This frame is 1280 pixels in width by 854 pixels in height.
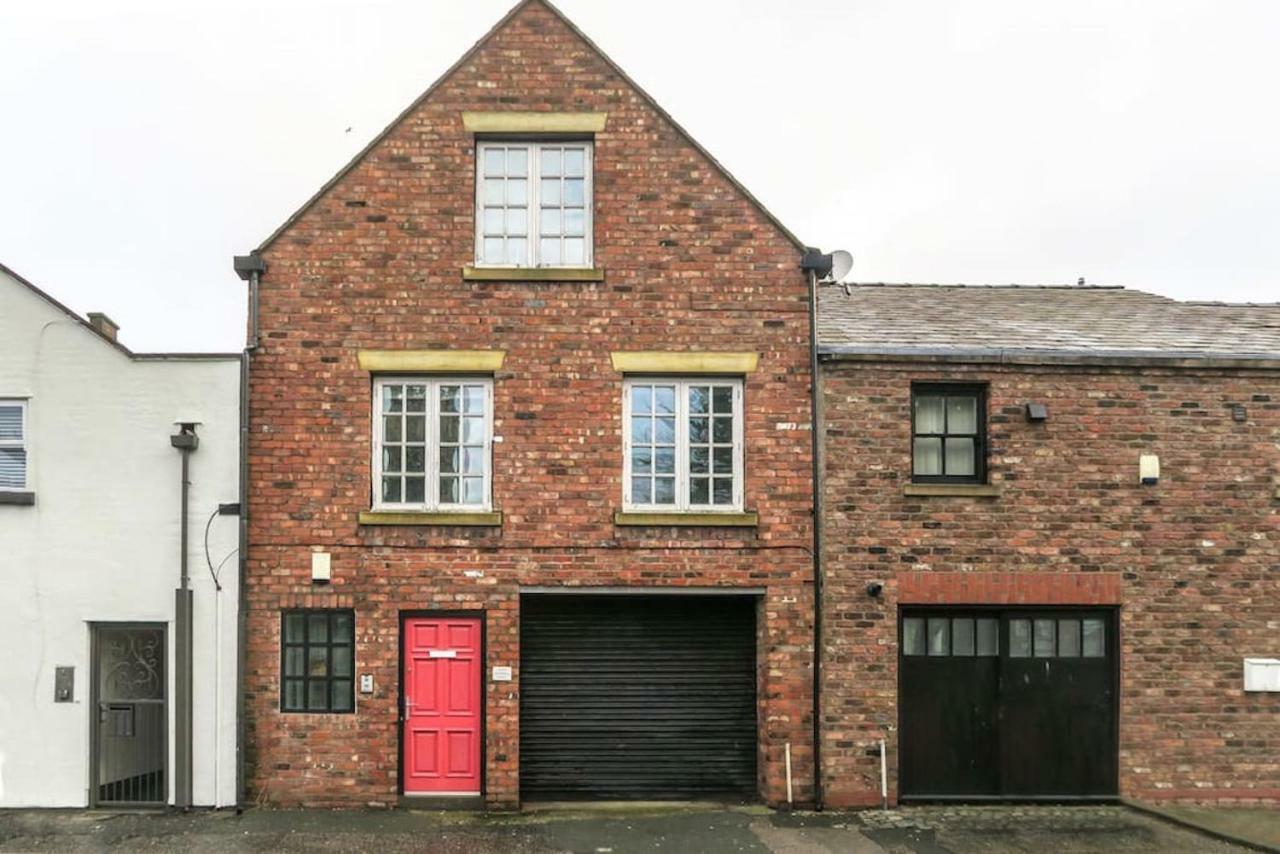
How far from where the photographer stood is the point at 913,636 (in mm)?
10609

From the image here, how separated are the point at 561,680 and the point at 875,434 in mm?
4707

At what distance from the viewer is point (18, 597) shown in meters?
10.3

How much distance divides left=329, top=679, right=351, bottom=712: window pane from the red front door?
2.07 feet

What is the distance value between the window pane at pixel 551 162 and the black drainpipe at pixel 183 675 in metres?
5.09

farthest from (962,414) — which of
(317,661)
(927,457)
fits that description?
(317,661)

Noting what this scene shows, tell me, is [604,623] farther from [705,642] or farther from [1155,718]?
[1155,718]

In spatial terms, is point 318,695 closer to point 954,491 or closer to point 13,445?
point 13,445

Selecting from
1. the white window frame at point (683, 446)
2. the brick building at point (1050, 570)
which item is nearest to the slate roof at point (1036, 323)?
the brick building at point (1050, 570)

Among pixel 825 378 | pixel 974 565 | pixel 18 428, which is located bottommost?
pixel 974 565

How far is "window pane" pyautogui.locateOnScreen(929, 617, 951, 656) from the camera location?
10.6 metres

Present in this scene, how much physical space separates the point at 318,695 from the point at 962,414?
8.16 metres

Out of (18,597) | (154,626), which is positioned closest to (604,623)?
(154,626)

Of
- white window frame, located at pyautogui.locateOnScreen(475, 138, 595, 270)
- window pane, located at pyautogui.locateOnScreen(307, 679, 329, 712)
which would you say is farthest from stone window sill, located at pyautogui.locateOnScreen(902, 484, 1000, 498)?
window pane, located at pyautogui.locateOnScreen(307, 679, 329, 712)

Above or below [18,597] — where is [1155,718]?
below
